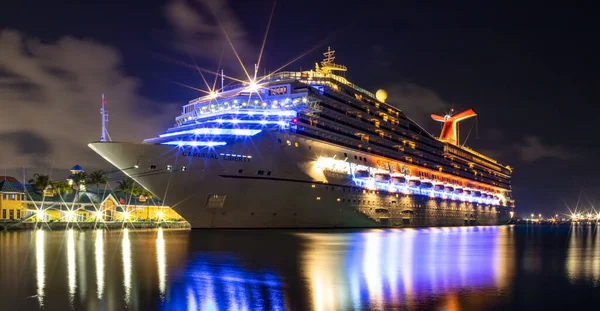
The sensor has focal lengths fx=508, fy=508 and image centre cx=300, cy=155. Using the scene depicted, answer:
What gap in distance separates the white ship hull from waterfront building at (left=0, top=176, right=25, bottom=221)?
3543 centimetres

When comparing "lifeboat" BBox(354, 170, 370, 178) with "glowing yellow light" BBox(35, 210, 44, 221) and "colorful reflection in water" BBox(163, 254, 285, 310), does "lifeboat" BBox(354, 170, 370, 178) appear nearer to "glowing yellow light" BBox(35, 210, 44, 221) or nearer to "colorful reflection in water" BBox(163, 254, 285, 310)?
"colorful reflection in water" BBox(163, 254, 285, 310)

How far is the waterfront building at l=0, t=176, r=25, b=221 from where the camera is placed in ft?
221

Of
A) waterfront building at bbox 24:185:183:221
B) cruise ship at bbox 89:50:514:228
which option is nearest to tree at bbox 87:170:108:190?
waterfront building at bbox 24:185:183:221

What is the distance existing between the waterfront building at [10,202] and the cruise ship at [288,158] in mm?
29506

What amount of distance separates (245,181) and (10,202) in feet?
139

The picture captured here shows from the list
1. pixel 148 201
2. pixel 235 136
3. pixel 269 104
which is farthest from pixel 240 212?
pixel 148 201

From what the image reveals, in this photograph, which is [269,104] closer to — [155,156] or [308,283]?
[155,156]

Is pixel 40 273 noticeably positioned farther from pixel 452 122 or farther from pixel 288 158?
pixel 452 122

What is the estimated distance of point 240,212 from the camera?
44.1 m

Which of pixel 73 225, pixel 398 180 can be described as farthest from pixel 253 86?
pixel 73 225

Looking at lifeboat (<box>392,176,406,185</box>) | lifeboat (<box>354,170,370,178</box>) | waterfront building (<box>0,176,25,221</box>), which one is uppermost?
lifeboat (<box>354,170,370,178</box>)

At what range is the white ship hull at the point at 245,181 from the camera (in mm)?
41188

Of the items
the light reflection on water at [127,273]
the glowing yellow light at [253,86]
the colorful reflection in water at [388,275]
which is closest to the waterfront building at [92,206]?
the glowing yellow light at [253,86]

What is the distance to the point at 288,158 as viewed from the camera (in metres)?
47.2
